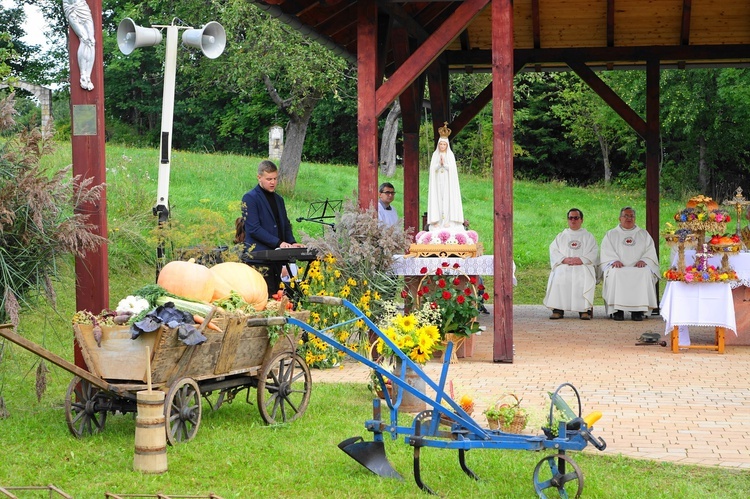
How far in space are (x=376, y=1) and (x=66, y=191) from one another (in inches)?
210

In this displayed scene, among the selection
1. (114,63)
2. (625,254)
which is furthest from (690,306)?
(114,63)

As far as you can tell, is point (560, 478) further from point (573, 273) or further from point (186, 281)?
point (573, 273)

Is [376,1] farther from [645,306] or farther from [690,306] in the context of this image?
[645,306]

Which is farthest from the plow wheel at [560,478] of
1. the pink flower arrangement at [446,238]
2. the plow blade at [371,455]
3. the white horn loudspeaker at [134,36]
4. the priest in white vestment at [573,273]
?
the priest in white vestment at [573,273]

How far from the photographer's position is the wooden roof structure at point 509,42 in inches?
445

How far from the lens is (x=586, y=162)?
43531mm

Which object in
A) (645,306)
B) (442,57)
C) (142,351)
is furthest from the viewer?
(442,57)

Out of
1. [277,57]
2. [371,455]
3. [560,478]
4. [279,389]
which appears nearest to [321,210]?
[277,57]

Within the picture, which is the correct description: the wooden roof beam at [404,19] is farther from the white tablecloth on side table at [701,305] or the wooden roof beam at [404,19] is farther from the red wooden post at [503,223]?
the white tablecloth on side table at [701,305]

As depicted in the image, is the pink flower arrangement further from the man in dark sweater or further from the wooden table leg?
the wooden table leg

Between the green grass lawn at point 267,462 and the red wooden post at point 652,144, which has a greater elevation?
the red wooden post at point 652,144

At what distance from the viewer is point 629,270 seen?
1560 cm

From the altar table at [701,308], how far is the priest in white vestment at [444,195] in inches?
98.3

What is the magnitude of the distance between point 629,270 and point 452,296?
245 inches
